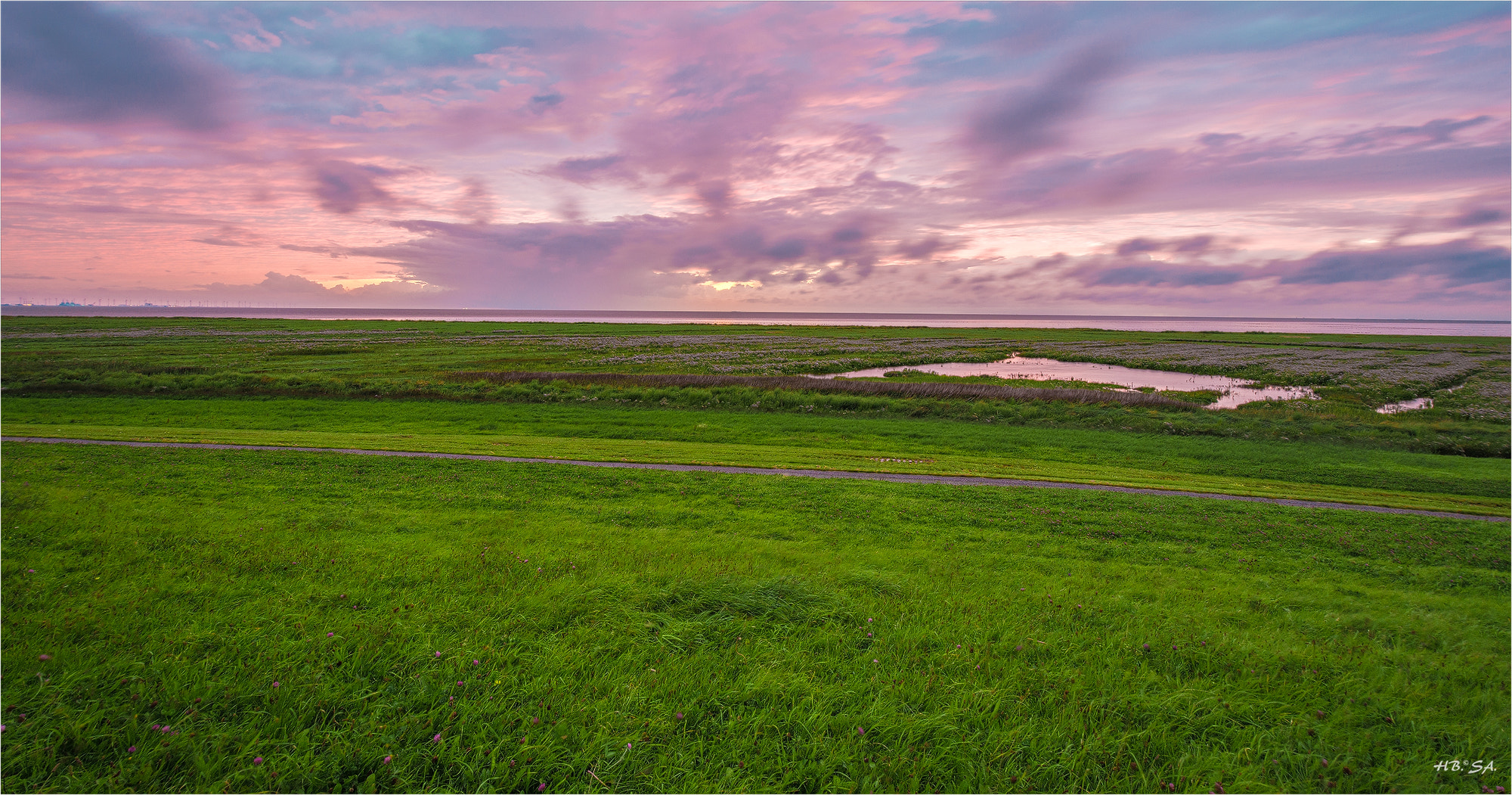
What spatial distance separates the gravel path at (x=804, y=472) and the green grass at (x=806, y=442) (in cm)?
53

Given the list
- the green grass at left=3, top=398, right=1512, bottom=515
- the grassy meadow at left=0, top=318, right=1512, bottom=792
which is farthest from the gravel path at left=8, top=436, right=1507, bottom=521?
the grassy meadow at left=0, top=318, right=1512, bottom=792

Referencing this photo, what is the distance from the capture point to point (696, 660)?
16.4 feet

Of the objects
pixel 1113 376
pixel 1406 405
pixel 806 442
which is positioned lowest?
pixel 806 442

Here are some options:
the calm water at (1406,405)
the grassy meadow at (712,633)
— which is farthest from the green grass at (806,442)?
the calm water at (1406,405)

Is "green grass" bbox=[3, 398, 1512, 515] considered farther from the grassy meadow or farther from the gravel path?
the grassy meadow

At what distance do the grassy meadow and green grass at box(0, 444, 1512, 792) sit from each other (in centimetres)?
3

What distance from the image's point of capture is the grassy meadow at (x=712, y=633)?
3943mm

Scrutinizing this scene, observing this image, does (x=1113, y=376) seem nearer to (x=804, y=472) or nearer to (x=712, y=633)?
(x=804, y=472)

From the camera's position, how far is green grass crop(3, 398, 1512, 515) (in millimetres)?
16672

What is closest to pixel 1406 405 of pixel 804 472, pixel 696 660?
pixel 804 472

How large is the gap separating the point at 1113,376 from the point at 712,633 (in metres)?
58.9

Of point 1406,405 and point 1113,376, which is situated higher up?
point 1113,376

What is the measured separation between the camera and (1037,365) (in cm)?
6266

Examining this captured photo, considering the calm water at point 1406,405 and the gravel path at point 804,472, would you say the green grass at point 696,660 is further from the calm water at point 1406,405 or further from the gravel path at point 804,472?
the calm water at point 1406,405
